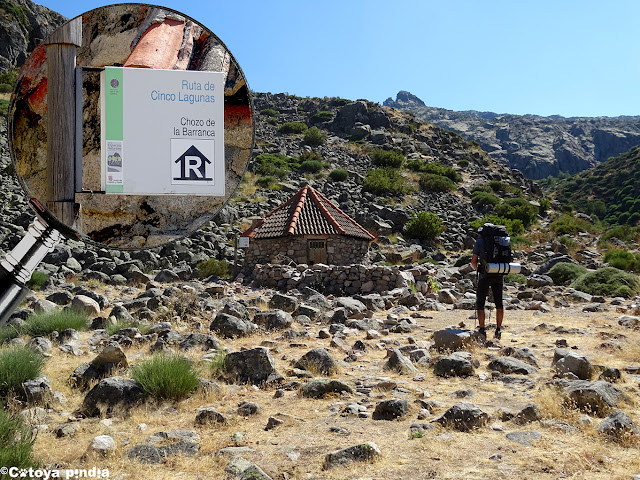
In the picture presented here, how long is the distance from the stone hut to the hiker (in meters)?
9.43

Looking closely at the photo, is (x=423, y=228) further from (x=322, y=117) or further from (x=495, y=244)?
(x=322, y=117)

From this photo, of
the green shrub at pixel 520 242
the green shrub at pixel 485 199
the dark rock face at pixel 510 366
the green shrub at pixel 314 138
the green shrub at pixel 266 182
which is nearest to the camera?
the dark rock face at pixel 510 366

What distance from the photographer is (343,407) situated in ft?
16.2

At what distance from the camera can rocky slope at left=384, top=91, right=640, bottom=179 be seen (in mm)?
129875

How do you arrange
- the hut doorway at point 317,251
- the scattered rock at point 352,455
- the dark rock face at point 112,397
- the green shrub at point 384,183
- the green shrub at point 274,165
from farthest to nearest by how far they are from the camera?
the green shrub at point 384,183
the green shrub at point 274,165
the hut doorway at point 317,251
the dark rock face at point 112,397
the scattered rock at point 352,455

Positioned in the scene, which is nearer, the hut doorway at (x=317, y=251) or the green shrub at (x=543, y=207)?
the hut doorway at (x=317, y=251)

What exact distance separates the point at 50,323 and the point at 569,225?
35.3m

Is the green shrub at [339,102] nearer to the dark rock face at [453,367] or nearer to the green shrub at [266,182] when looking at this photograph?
the green shrub at [266,182]

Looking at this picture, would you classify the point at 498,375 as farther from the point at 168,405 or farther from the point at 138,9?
the point at 138,9

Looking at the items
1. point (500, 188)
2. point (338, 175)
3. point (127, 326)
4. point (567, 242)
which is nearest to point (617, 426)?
point (127, 326)

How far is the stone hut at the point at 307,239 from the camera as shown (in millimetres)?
18125

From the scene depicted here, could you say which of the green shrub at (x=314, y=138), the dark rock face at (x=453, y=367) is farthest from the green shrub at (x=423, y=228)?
the dark rock face at (x=453, y=367)

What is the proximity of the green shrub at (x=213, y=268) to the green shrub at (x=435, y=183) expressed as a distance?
27381mm

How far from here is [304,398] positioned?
5.32 metres
